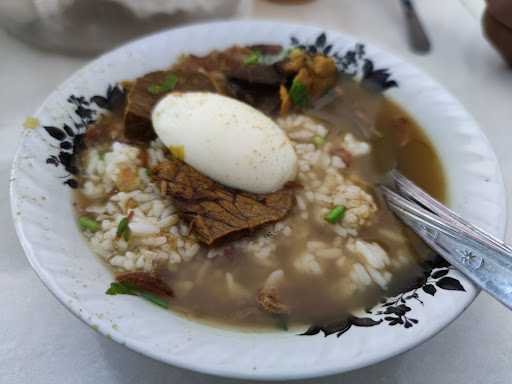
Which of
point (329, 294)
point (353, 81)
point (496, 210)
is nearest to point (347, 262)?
point (329, 294)

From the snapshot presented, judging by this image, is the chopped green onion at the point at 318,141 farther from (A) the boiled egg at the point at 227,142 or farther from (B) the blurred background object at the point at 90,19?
(B) the blurred background object at the point at 90,19

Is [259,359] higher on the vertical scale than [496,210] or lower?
lower

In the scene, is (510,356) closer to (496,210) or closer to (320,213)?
(496,210)

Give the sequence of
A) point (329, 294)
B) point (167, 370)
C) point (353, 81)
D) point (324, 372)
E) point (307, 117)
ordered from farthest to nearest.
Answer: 1. point (353, 81)
2. point (307, 117)
3. point (329, 294)
4. point (167, 370)
5. point (324, 372)

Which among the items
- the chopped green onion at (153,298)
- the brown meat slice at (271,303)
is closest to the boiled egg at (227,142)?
the brown meat slice at (271,303)

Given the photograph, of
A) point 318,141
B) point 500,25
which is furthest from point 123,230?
point 500,25

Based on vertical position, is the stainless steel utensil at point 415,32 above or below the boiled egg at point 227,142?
above
